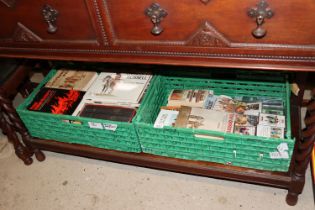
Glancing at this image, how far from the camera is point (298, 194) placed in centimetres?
114

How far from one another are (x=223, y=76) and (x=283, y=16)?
645mm

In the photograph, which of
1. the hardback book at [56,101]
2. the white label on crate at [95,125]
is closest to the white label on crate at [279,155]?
the white label on crate at [95,125]

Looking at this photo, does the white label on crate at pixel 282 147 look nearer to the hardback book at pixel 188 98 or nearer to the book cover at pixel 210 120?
the book cover at pixel 210 120

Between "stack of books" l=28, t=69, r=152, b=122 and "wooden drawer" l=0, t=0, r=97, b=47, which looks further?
"stack of books" l=28, t=69, r=152, b=122

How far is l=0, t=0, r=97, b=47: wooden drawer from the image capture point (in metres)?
0.84

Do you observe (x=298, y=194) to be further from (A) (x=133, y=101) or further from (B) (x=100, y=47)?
(B) (x=100, y=47)

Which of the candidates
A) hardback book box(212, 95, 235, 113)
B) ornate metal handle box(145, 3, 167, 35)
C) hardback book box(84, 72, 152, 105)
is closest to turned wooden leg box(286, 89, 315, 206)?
hardback book box(212, 95, 235, 113)

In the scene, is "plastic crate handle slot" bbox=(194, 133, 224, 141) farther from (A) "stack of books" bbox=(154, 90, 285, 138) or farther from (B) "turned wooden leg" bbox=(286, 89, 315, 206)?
(B) "turned wooden leg" bbox=(286, 89, 315, 206)

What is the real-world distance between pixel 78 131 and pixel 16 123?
0.31 metres

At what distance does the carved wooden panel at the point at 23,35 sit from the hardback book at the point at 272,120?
0.82m

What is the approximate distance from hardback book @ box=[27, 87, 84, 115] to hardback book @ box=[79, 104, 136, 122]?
7cm

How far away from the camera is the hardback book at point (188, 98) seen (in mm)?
1271

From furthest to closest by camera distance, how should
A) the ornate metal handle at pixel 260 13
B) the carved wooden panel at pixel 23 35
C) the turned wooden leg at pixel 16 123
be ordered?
the turned wooden leg at pixel 16 123 → the carved wooden panel at pixel 23 35 → the ornate metal handle at pixel 260 13

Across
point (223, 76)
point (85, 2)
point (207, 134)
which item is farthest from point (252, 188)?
point (85, 2)
